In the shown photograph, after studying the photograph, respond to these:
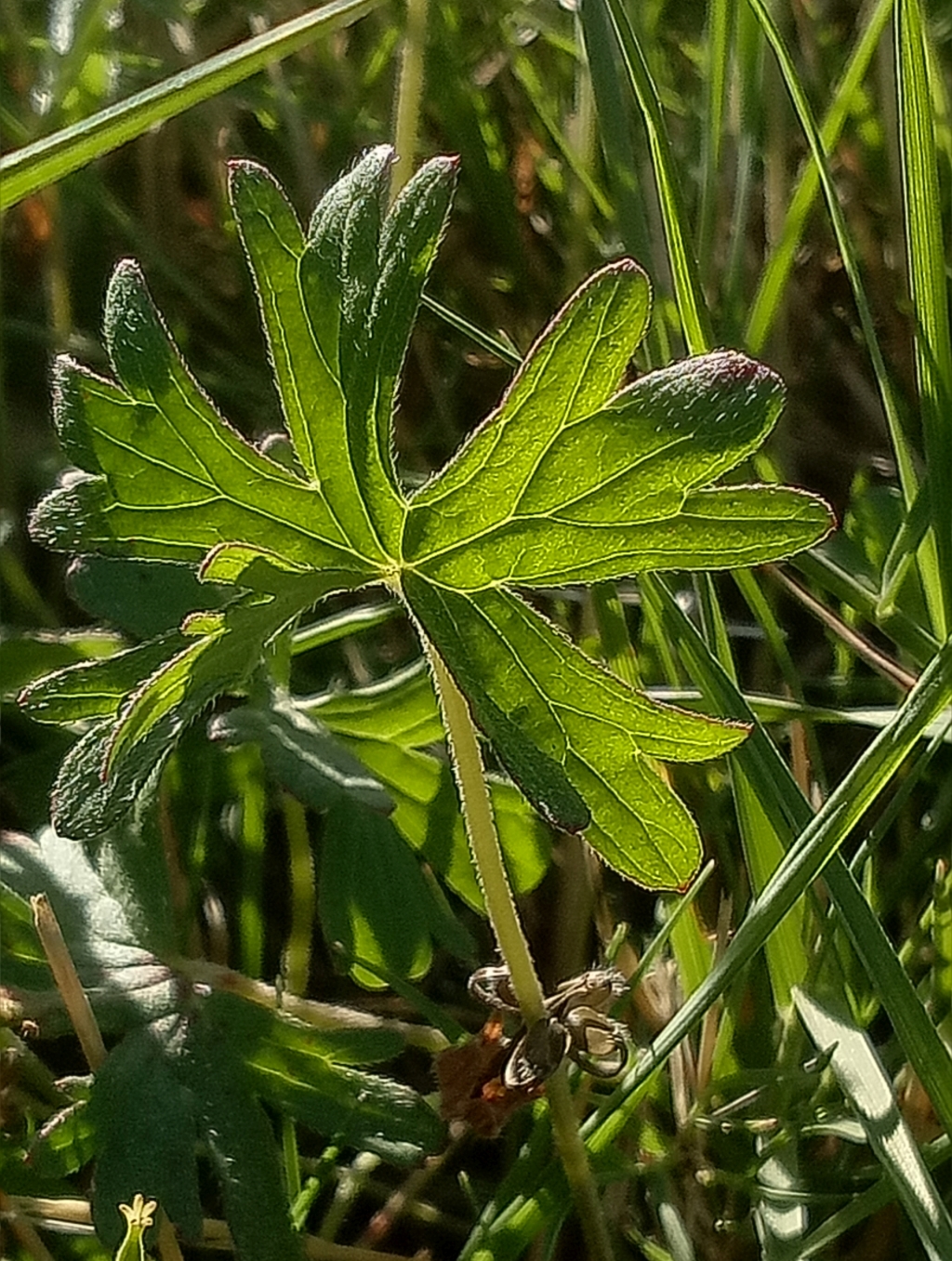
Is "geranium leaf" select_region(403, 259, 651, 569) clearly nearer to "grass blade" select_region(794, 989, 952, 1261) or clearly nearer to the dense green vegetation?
the dense green vegetation

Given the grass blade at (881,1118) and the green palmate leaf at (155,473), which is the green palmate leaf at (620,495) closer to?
the green palmate leaf at (155,473)

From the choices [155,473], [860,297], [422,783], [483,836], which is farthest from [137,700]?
[860,297]

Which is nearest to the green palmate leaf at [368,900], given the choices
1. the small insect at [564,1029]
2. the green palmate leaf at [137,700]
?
the small insect at [564,1029]

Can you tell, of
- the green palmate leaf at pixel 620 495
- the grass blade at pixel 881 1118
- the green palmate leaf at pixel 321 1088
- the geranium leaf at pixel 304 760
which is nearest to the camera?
the green palmate leaf at pixel 620 495

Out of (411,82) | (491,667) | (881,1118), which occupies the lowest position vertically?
(881,1118)

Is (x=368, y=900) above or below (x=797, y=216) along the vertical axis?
below

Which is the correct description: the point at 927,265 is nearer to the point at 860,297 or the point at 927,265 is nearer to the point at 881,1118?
the point at 860,297

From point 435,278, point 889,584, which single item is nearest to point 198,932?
point 889,584

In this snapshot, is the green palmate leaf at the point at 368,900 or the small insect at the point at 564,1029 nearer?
the small insect at the point at 564,1029
